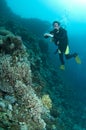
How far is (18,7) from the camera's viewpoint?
108500mm

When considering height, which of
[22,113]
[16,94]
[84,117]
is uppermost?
[84,117]

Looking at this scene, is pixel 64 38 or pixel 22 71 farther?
pixel 64 38

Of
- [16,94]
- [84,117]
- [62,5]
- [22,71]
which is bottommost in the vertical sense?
[16,94]

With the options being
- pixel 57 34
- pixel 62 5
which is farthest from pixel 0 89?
pixel 62 5

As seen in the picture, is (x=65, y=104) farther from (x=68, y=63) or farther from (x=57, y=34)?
(x=68, y=63)

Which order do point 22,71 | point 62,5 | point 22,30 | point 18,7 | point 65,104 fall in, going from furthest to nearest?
point 18,7 → point 62,5 → point 22,30 → point 65,104 → point 22,71

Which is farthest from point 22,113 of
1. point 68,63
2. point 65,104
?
point 68,63

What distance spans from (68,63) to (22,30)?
14613mm

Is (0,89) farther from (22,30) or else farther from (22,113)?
(22,30)

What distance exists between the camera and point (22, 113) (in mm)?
5781

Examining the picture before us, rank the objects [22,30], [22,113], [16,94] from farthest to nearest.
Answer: [22,30]
[16,94]
[22,113]

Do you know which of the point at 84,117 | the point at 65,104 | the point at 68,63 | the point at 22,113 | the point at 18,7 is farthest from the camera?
the point at 18,7

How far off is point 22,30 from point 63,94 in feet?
18.0

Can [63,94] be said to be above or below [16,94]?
above
